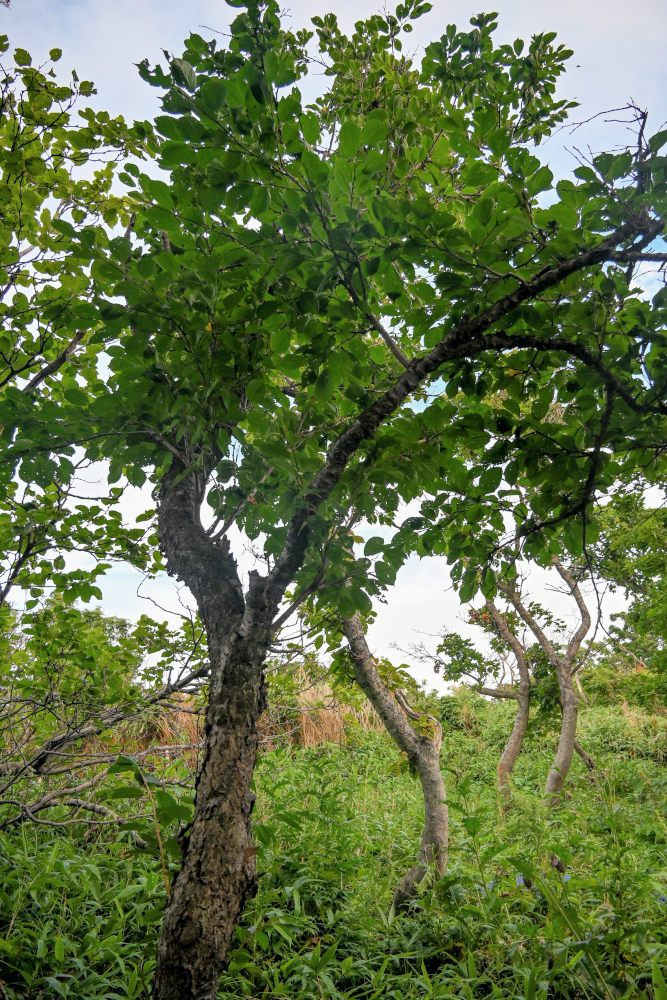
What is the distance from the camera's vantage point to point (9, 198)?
2506 millimetres

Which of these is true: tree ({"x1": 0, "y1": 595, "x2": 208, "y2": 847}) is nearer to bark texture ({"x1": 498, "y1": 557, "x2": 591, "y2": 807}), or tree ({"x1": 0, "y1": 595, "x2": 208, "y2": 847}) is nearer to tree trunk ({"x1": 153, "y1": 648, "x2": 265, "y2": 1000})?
tree trunk ({"x1": 153, "y1": 648, "x2": 265, "y2": 1000})

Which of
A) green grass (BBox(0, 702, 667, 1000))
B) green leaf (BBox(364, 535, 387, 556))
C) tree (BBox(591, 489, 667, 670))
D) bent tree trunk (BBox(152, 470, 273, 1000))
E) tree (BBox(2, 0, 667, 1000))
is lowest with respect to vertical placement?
green grass (BBox(0, 702, 667, 1000))

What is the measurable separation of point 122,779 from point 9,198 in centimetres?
398

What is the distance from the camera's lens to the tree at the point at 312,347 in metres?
1.37

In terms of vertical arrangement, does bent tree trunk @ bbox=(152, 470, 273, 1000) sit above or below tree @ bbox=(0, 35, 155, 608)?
below

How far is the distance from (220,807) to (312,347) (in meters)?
1.43

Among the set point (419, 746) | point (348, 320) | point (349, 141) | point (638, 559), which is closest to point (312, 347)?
point (348, 320)

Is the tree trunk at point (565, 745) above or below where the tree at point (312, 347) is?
below

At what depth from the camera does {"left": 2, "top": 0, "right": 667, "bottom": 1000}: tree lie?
54.1 inches

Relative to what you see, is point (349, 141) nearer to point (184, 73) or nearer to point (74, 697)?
point (184, 73)

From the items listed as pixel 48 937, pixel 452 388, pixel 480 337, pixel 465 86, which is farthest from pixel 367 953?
pixel 465 86

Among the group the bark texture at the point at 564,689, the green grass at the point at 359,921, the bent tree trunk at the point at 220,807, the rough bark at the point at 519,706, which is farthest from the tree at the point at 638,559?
the bent tree trunk at the point at 220,807

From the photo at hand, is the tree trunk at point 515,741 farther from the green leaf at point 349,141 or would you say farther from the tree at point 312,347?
the green leaf at point 349,141

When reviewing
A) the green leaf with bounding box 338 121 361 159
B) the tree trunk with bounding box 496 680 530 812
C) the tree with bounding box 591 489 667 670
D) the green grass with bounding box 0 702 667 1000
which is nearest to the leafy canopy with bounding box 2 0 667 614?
the green leaf with bounding box 338 121 361 159
